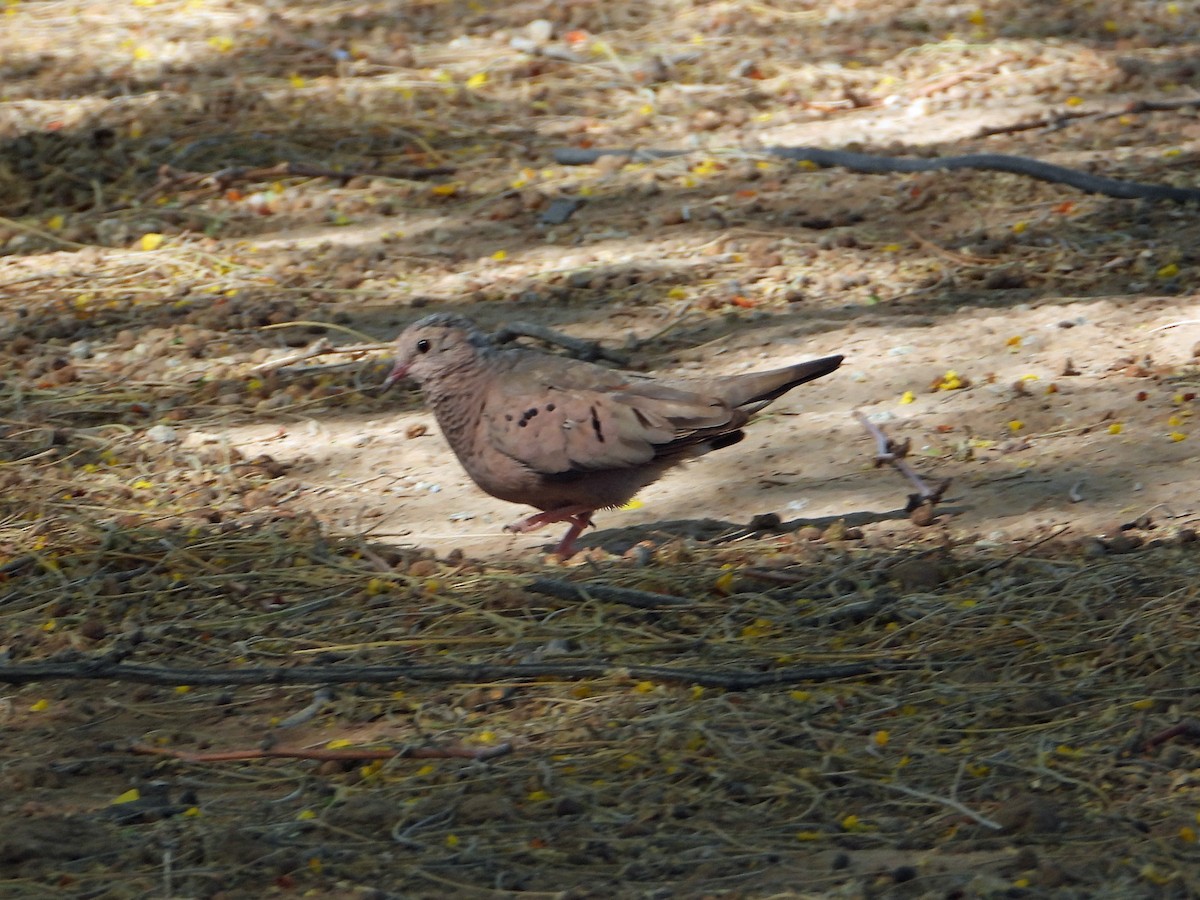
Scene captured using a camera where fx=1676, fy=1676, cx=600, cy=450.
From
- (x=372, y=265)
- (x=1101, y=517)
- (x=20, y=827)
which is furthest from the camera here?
(x=372, y=265)

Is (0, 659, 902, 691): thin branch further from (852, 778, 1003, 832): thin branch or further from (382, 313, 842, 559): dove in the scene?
(382, 313, 842, 559): dove

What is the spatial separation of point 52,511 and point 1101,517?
3.14 metres

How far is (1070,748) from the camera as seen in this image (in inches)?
139

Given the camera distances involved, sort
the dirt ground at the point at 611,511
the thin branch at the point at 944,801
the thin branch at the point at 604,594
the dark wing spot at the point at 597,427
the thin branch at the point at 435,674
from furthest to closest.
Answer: the dark wing spot at the point at 597,427, the thin branch at the point at 604,594, the thin branch at the point at 435,674, the dirt ground at the point at 611,511, the thin branch at the point at 944,801

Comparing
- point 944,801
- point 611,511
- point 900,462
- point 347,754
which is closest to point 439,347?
point 611,511

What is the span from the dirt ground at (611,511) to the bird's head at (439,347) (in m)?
0.51

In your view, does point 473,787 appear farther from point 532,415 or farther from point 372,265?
Result: point 372,265

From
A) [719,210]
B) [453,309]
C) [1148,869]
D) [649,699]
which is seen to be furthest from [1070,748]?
[719,210]

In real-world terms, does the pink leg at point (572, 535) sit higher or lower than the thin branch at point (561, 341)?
lower

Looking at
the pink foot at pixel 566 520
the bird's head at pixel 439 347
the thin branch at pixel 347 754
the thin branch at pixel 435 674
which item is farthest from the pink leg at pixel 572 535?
the thin branch at pixel 347 754

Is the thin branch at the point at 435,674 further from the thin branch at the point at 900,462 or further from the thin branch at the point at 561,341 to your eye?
the thin branch at the point at 561,341

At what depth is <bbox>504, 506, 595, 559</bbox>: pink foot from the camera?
4.95 m

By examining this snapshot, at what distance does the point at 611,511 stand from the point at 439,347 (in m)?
0.85

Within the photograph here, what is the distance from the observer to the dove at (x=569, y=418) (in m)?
4.75
